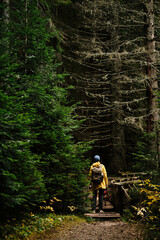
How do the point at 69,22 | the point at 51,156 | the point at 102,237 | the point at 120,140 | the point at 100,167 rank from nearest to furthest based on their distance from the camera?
1. the point at 102,237
2. the point at 51,156
3. the point at 100,167
4. the point at 120,140
5. the point at 69,22

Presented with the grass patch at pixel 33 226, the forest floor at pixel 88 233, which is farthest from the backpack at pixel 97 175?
the grass patch at pixel 33 226

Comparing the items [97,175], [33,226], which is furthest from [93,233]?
[97,175]

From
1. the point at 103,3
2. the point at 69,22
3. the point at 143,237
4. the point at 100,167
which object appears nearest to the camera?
the point at 143,237

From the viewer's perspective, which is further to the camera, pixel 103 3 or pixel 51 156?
pixel 103 3

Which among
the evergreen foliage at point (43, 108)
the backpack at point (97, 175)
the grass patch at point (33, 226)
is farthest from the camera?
the backpack at point (97, 175)

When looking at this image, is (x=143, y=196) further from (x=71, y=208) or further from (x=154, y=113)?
(x=154, y=113)

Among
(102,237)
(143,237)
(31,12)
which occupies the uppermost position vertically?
(31,12)

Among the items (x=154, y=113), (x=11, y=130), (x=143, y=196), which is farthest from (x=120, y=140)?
(x=11, y=130)

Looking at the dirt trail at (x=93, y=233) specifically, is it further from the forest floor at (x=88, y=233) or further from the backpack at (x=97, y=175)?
the backpack at (x=97, y=175)

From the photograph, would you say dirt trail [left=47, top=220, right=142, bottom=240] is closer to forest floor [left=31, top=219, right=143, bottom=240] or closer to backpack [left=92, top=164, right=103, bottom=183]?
forest floor [left=31, top=219, right=143, bottom=240]

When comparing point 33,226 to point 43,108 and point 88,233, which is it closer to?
point 88,233

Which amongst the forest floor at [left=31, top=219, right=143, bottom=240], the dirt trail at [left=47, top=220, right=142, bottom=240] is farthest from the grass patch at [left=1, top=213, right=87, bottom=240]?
the dirt trail at [left=47, top=220, right=142, bottom=240]

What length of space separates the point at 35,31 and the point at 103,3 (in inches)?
322

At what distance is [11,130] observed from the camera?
4727mm
